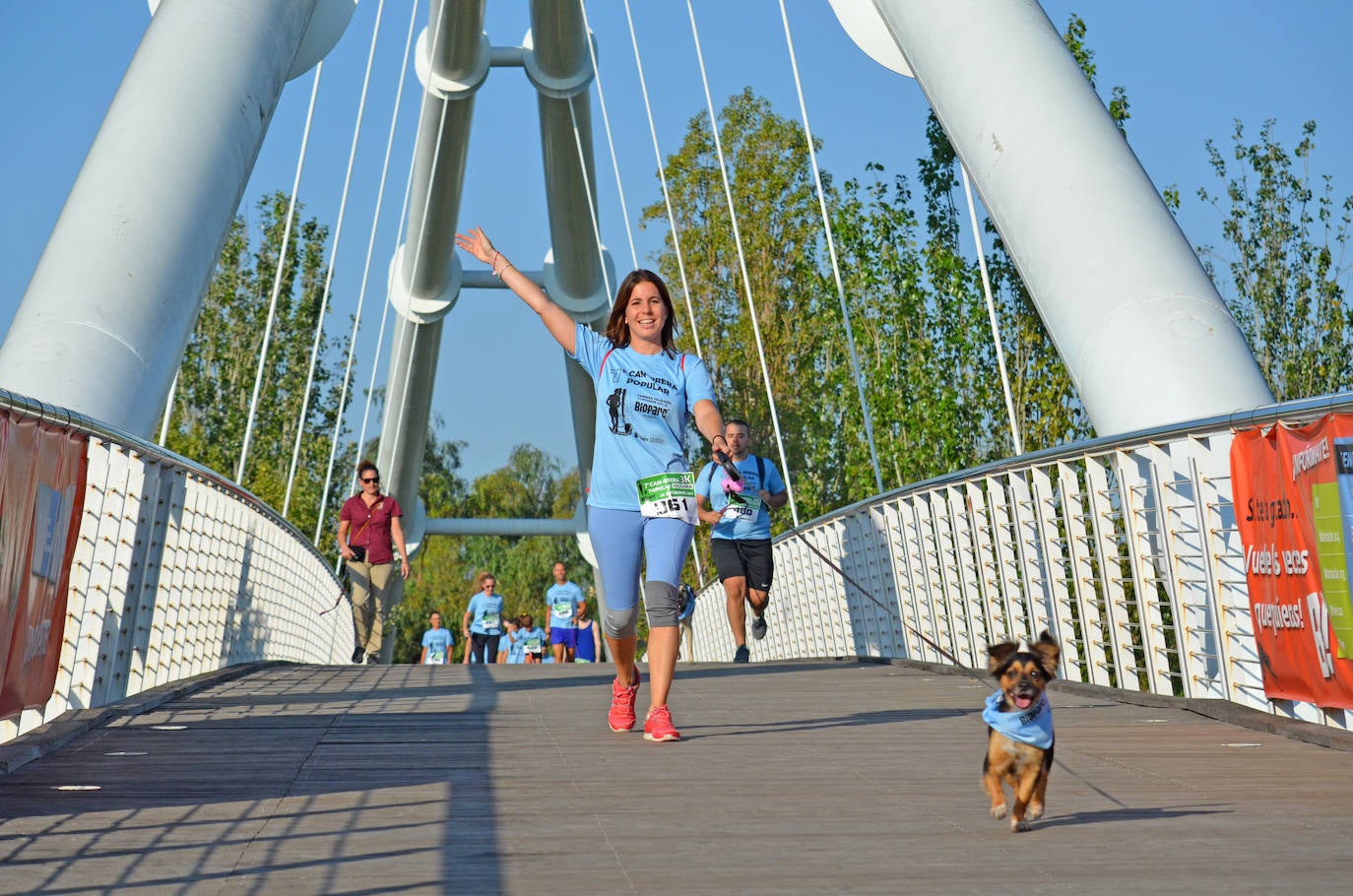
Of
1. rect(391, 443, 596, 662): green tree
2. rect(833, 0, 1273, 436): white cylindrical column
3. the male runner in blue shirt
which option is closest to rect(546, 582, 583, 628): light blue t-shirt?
the male runner in blue shirt

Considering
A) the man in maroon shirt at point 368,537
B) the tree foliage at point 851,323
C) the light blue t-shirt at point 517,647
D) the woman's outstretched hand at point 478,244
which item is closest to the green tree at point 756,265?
the tree foliage at point 851,323

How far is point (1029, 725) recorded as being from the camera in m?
3.69

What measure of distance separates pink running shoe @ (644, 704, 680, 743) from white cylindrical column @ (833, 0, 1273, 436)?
2868 millimetres

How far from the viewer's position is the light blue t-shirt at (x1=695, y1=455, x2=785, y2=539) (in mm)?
10133

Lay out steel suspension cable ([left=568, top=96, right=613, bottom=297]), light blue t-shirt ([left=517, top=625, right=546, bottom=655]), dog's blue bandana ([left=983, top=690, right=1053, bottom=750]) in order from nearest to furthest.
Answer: dog's blue bandana ([left=983, top=690, right=1053, bottom=750]) → light blue t-shirt ([left=517, top=625, right=546, bottom=655]) → steel suspension cable ([left=568, top=96, right=613, bottom=297])

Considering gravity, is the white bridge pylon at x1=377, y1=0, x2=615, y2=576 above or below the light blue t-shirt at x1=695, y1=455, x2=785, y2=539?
above

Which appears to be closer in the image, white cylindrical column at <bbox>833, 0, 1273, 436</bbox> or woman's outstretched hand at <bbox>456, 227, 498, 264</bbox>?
woman's outstretched hand at <bbox>456, 227, 498, 264</bbox>

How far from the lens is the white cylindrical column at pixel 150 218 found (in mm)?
7672

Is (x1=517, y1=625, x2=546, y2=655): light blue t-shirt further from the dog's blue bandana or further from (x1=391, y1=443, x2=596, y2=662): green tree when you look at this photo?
(x1=391, y1=443, x2=596, y2=662): green tree

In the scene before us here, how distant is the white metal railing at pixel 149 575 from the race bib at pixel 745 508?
2903 mm

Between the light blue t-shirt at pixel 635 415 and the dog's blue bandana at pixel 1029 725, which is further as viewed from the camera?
the light blue t-shirt at pixel 635 415

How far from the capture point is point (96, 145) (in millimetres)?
8508

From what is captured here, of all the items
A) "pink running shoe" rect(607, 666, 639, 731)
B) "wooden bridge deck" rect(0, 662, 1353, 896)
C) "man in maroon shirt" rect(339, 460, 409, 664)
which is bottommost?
"wooden bridge deck" rect(0, 662, 1353, 896)

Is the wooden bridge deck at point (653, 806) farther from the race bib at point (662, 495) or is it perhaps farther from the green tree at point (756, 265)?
the green tree at point (756, 265)
